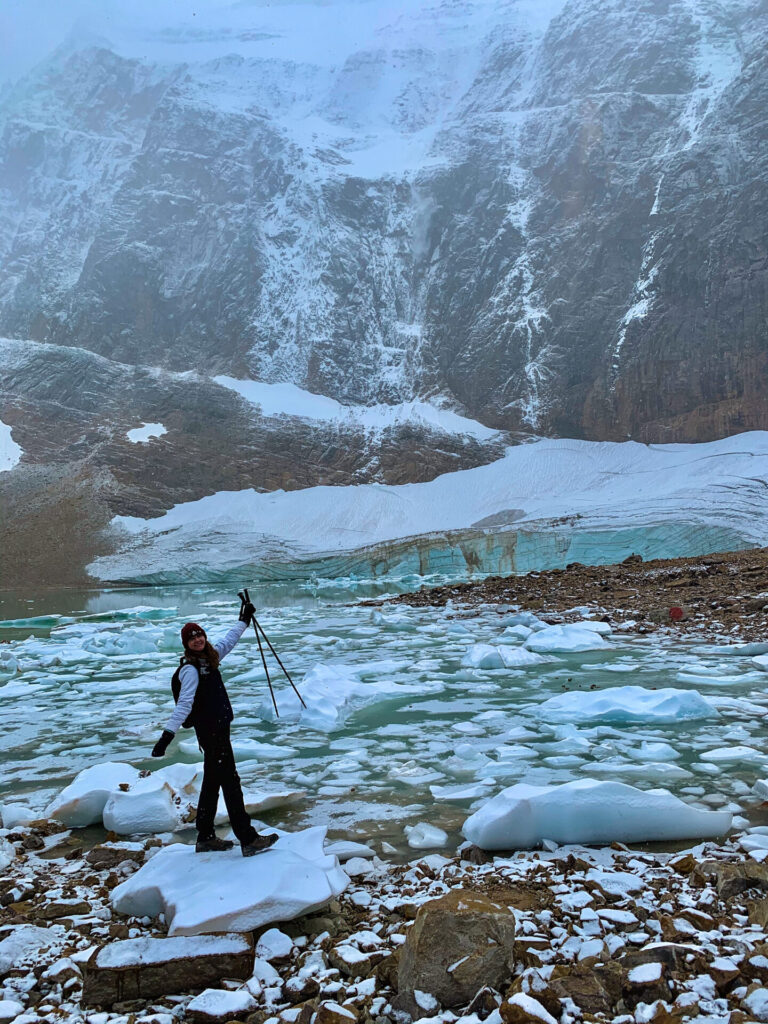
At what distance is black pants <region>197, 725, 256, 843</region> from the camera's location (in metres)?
3.48

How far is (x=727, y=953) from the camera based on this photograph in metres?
2.41

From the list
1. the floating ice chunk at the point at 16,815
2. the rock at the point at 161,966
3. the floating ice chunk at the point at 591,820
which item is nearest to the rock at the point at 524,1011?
the rock at the point at 161,966

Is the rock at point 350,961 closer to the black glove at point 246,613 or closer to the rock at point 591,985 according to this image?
the rock at point 591,985

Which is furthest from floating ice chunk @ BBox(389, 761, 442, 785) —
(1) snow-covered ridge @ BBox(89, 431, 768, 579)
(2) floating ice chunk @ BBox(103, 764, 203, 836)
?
(1) snow-covered ridge @ BBox(89, 431, 768, 579)

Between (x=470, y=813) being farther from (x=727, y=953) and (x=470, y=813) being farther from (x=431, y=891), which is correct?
(x=727, y=953)

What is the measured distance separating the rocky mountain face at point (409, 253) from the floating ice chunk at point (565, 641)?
39.3 metres

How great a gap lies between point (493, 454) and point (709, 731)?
45113mm

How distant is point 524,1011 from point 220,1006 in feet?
3.26

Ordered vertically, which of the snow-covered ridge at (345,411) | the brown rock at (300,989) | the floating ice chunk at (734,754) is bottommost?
the floating ice chunk at (734,754)

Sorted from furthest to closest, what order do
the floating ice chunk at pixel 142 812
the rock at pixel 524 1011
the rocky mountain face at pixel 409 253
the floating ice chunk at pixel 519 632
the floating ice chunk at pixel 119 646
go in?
1. the rocky mountain face at pixel 409 253
2. the floating ice chunk at pixel 119 646
3. the floating ice chunk at pixel 519 632
4. the floating ice chunk at pixel 142 812
5. the rock at pixel 524 1011

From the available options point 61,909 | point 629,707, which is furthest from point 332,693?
point 61,909

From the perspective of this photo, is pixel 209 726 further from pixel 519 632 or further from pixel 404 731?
pixel 519 632

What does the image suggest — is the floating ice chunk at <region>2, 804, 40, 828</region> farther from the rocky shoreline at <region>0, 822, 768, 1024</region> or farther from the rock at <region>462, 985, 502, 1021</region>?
the rock at <region>462, 985, 502, 1021</region>

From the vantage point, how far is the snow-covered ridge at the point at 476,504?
33250 mm
